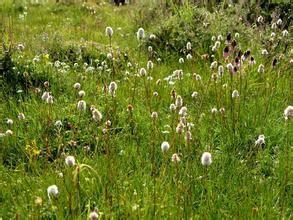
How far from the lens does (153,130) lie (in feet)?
11.1

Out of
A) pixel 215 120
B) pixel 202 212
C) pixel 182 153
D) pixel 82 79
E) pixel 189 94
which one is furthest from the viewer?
pixel 82 79

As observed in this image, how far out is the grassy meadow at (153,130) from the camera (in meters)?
2.73

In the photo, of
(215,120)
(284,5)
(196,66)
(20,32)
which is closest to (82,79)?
(196,66)

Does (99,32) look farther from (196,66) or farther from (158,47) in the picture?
(196,66)

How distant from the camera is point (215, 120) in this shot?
385 cm

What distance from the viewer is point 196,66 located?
18.0 feet

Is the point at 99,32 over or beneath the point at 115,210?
beneath

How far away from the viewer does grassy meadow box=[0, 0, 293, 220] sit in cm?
273

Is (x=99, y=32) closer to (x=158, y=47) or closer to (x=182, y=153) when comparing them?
(x=158, y=47)

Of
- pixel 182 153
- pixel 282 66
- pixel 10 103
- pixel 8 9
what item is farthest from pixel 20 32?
pixel 182 153

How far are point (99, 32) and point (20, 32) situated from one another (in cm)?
123

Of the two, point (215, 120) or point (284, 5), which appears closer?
point (215, 120)

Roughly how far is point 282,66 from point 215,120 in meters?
1.50

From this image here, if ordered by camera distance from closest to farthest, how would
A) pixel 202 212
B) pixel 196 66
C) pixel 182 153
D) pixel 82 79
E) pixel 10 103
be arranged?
pixel 202 212 → pixel 182 153 → pixel 10 103 → pixel 82 79 → pixel 196 66
